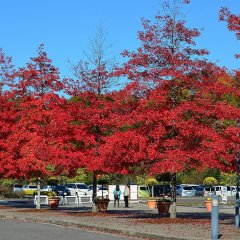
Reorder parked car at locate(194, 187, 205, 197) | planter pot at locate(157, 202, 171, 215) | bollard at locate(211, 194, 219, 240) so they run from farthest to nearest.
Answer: parked car at locate(194, 187, 205, 197) → planter pot at locate(157, 202, 171, 215) → bollard at locate(211, 194, 219, 240)

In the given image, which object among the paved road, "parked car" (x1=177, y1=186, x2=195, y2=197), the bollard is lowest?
the paved road

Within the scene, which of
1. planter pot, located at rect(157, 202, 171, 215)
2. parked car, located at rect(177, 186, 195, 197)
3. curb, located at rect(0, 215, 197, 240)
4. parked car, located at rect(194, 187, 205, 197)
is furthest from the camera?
parked car, located at rect(194, 187, 205, 197)

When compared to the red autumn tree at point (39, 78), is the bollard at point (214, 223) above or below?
below

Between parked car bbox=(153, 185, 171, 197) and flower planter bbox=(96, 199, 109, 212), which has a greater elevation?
parked car bbox=(153, 185, 171, 197)

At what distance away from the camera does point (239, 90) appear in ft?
61.4

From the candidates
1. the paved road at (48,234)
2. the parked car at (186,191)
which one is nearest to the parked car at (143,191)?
the parked car at (186,191)

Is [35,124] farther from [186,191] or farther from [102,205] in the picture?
[186,191]

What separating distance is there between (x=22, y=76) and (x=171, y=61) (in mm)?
13457

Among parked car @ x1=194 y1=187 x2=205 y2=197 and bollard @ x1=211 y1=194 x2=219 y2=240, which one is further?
parked car @ x1=194 y1=187 x2=205 y2=197

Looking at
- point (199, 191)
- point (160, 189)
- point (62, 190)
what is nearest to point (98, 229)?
point (62, 190)

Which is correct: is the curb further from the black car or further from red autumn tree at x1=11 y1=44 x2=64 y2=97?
the black car

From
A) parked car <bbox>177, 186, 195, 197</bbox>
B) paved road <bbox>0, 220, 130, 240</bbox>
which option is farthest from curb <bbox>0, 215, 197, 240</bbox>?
parked car <bbox>177, 186, 195, 197</bbox>

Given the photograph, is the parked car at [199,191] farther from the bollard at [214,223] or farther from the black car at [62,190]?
the bollard at [214,223]

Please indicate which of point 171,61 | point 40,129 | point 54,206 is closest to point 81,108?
point 40,129
